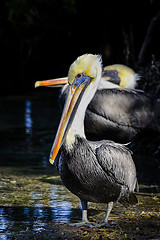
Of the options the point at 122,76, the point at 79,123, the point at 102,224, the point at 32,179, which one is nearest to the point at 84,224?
the point at 102,224

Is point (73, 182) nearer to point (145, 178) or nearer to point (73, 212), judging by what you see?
point (73, 212)

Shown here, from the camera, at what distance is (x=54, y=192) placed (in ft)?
16.1

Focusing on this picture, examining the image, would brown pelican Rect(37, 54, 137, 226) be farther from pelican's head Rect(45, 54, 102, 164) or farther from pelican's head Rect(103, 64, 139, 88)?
pelican's head Rect(103, 64, 139, 88)

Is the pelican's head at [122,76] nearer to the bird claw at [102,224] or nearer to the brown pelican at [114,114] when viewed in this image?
the brown pelican at [114,114]

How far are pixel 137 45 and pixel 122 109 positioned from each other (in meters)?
7.53

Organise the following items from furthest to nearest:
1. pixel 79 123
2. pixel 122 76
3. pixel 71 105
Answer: pixel 122 76 < pixel 71 105 < pixel 79 123

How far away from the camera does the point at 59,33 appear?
1891 centimetres

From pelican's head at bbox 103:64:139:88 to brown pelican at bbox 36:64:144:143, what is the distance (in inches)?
15.5

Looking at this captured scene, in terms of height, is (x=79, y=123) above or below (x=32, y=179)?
above

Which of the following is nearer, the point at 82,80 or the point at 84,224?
the point at 84,224

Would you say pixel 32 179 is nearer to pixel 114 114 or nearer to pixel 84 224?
pixel 114 114

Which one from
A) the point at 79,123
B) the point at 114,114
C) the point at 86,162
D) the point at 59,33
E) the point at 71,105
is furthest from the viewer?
the point at 59,33

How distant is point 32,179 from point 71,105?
5.69 feet

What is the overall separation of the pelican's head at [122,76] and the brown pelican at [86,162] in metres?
2.36
